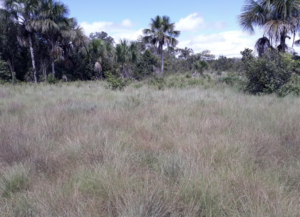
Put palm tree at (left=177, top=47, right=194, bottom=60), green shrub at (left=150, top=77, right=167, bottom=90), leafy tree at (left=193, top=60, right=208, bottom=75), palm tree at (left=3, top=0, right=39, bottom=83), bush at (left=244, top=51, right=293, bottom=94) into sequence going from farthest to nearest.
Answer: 1. palm tree at (left=177, top=47, right=194, bottom=60)
2. leafy tree at (left=193, top=60, right=208, bottom=75)
3. palm tree at (left=3, top=0, right=39, bottom=83)
4. green shrub at (left=150, top=77, right=167, bottom=90)
5. bush at (left=244, top=51, right=293, bottom=94)

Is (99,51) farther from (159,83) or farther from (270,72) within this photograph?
(270,72)

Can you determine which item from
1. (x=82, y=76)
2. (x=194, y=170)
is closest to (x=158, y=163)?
(x=194, y=170)

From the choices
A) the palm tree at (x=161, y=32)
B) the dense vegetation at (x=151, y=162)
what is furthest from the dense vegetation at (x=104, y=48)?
the dense vegetation at (x=151, y=162)

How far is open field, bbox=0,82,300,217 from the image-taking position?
2.34m

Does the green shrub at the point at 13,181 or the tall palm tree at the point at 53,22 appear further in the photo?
the tall palm tree at the point at 53,22

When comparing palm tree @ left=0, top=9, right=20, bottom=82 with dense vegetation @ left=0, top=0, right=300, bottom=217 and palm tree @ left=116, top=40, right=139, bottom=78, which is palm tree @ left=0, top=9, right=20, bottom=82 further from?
dense vegetation @ left=0, top=0, right=300, bottom=217

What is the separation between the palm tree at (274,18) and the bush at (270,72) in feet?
6.08

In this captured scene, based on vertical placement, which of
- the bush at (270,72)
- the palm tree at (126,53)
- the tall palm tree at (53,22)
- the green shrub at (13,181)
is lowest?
the green shrub at (13,181)

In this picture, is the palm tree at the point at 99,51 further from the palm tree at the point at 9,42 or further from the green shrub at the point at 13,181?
the green shrub at the point at 13,181

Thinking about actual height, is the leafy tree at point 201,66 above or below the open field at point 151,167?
above

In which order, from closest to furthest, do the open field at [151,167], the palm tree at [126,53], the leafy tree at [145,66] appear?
1. the open field at [151,167]
2. the palm tree at [126,53]
3. the leafy tree at [145,66]

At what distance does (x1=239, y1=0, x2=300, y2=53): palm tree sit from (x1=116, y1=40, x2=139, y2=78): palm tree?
12.4 m

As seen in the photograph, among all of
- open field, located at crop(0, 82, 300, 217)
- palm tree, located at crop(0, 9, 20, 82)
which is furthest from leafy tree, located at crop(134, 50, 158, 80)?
open field, located at crop(0, 82, 300, 217)

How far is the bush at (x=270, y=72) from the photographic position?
10.3m
